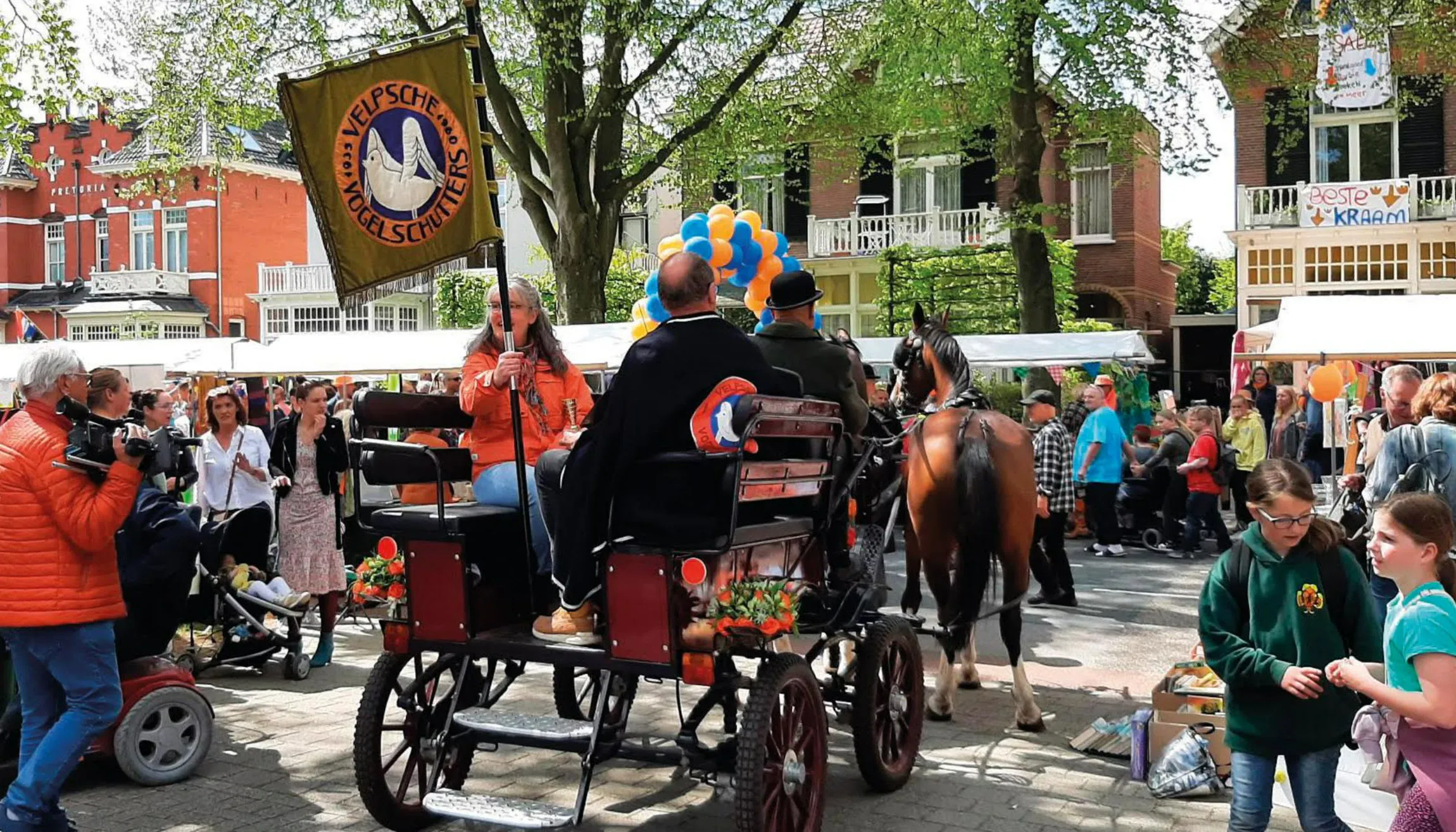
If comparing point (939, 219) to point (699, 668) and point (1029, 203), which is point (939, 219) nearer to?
point (1029, 203)

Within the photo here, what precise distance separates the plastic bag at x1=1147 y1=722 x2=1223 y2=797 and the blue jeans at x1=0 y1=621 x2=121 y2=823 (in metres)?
4.26

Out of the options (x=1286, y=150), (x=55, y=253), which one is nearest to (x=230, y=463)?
(x=1286, y=150)

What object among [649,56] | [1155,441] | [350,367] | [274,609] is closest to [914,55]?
[649,56]

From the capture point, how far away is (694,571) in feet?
14.1

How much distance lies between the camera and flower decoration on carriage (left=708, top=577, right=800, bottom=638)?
436cm

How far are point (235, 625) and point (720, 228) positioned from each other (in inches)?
157

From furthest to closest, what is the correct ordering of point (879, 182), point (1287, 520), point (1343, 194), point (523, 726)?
point (879, 182)
point (1343, 194)
point (523, 726)
point (1287, 520)

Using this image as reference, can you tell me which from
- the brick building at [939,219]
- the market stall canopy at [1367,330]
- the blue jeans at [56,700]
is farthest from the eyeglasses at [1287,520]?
the brick building at [939,219]

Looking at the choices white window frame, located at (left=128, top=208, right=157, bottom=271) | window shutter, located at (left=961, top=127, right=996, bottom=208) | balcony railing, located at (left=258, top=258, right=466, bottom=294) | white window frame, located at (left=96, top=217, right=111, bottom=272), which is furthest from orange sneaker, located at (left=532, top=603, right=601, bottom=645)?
white window frame, located at (left=96, top=217, right=111, bottom=272)

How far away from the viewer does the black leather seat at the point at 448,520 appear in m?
4.72

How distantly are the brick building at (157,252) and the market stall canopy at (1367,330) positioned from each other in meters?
27.5

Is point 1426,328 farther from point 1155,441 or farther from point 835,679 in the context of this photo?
point 835,679

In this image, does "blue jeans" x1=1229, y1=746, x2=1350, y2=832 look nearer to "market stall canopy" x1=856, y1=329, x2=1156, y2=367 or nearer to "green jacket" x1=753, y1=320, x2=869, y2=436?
"green jacket" x1=753, y1=320, x2=869, y2=436

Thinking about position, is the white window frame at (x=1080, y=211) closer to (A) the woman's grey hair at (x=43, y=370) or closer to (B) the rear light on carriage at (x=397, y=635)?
(B) the rear light on carriage at (x=397, y=635)
